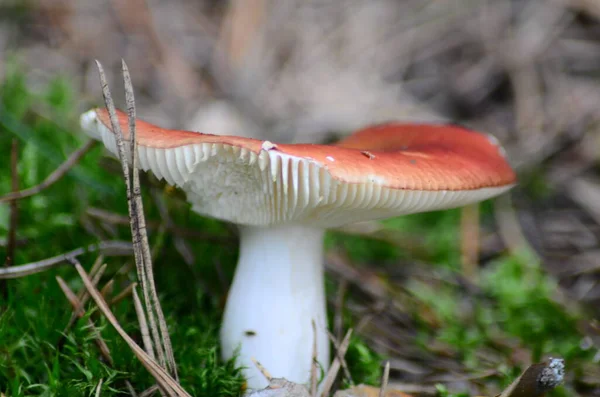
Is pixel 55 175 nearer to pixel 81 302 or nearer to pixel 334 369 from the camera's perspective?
pixel 81 302

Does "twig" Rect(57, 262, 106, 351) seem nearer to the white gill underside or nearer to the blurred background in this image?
the blurred background

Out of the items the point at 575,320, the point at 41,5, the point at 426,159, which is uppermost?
the point at 41,5

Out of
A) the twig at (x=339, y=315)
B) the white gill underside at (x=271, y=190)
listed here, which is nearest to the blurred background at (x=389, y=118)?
the twig at (x=339, y=315)

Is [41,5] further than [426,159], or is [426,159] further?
[41,5]

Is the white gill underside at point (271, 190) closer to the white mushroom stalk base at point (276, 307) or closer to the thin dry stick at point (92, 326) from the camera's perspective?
the white mushroom stalk base at point (276, 307)

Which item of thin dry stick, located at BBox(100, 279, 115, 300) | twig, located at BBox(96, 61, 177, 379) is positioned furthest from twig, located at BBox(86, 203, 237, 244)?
twig, located at BBox(96, 61, 177, 379)

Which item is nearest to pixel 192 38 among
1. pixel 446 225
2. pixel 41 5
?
pixel 41 5

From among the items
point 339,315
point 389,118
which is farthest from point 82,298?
point 389,118

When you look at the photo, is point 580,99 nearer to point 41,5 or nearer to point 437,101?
point 437,101
